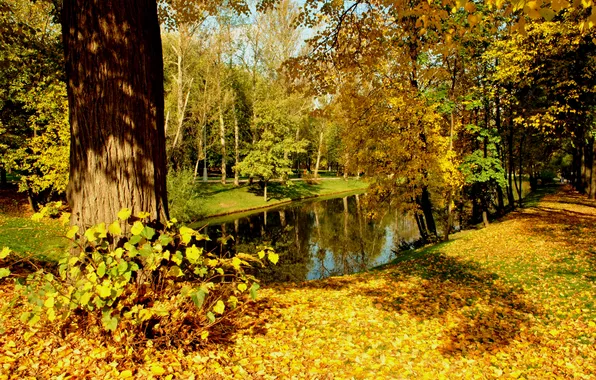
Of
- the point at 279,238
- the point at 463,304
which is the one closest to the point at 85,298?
the point at 463,304

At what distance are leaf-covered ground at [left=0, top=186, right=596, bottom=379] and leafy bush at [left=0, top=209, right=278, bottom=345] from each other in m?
0.19

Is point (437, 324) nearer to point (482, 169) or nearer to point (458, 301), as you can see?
point (458, 301)

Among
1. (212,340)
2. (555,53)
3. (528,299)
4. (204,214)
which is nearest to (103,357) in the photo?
(212,340)

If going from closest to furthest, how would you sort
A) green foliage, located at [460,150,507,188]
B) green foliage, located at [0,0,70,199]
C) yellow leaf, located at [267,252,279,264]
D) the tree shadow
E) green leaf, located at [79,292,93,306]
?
green leaf, located at [79,292,93,306] → yellow leaf, located at [267,252,279,264] → the tree shadow → green foliage, located at [460,150,507,188] → green foliage, located at [0,0,70,199]

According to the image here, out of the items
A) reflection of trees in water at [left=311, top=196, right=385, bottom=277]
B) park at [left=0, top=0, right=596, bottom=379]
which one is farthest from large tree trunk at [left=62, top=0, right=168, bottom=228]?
reflection of trees in water at [left=311, top=196, right=385, bottom=277]

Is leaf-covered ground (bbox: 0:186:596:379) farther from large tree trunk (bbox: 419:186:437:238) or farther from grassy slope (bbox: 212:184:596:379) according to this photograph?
large tree trunk (bbox: 419:186:437:238)

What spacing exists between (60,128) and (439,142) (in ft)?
60.4

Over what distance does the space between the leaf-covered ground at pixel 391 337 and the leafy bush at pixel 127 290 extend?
0.19 m

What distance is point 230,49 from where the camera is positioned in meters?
30.3

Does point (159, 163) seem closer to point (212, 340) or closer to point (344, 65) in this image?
point (212, 340)

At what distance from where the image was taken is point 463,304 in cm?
545

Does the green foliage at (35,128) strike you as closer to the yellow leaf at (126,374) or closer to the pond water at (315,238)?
the pond water at (315,238)

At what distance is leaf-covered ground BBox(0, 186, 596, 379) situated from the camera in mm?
2875

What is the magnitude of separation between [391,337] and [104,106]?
4090mm
